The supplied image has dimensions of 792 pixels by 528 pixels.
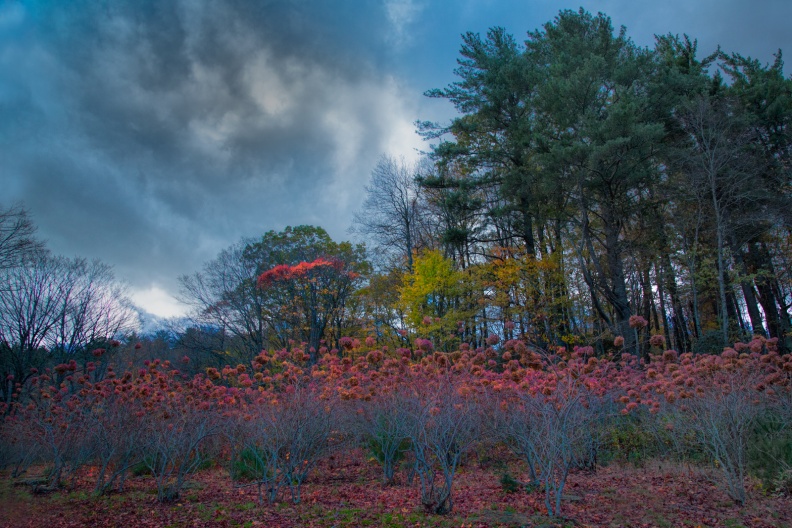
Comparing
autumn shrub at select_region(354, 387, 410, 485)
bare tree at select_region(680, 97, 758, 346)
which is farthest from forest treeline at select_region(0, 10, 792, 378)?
autumn shrub at select_region(354, 387, 410, 485)

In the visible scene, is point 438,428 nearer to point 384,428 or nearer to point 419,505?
point 419,505

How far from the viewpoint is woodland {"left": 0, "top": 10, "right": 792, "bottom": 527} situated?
21.3 feet

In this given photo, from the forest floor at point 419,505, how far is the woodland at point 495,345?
0.22 feet

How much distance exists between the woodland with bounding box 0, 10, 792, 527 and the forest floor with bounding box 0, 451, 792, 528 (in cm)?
7

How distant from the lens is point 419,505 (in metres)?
6.36

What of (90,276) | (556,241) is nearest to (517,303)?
(556,241)

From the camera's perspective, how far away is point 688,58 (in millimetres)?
19906

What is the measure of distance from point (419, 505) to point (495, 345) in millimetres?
6884

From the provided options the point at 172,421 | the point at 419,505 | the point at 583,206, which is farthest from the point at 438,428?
the point at 583,206

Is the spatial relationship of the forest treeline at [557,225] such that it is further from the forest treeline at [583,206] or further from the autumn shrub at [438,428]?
the autumn shrub at [438,428]

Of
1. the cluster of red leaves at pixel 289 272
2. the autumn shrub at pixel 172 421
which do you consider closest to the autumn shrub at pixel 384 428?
the autumn shrub at pixel 172 421

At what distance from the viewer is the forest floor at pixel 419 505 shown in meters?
5.55

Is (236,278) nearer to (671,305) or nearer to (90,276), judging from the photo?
(90,276)

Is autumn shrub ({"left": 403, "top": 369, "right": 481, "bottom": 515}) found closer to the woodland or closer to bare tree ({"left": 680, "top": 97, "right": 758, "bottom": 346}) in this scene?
the woodland
